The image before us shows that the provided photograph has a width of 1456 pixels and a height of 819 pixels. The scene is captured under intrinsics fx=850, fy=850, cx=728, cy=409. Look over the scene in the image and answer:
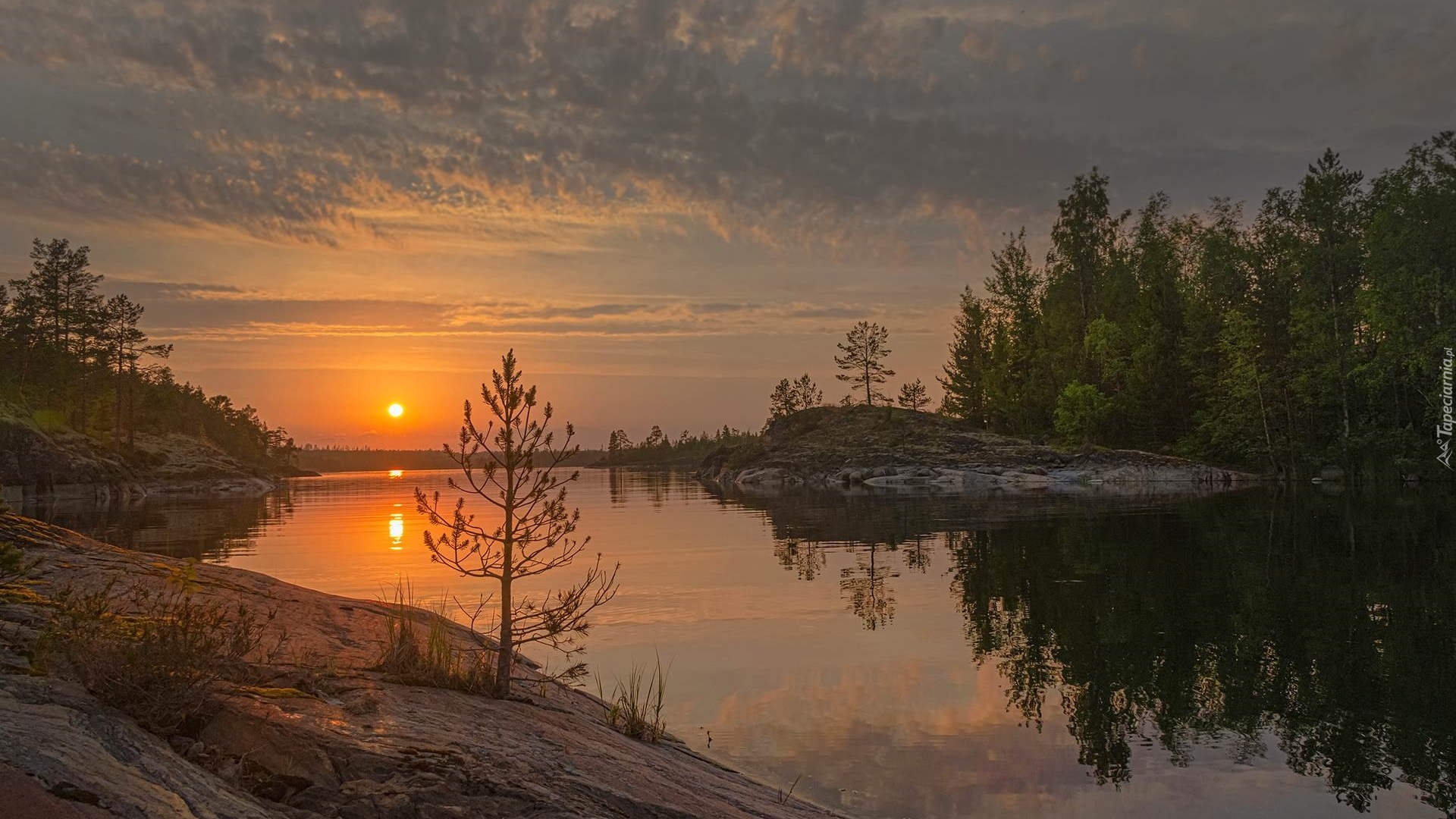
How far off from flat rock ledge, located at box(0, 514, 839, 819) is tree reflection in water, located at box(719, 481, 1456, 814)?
5.41m

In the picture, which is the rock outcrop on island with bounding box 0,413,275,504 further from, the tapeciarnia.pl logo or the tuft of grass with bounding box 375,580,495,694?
the tapeciarnia.pl logo

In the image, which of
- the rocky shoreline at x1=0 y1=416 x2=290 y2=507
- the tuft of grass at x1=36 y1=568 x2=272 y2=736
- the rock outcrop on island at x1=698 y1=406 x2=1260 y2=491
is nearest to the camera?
the tuft of grass at x1=36 y1=568 x2=272 y2=736

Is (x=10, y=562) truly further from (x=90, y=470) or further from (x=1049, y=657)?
(x=90, y=470)

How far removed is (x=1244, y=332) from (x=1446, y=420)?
20554 mm

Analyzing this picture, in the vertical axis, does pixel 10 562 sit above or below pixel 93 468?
below

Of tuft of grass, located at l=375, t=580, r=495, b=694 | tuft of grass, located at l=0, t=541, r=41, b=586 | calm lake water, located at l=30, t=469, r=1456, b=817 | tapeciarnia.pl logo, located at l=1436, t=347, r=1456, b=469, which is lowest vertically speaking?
calm lake water, located at l=30, t=469, r=1456, b=817

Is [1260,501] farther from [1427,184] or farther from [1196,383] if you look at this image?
[1196,383]

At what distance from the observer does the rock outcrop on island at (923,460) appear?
75688 mm

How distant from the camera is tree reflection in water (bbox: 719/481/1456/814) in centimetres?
1012

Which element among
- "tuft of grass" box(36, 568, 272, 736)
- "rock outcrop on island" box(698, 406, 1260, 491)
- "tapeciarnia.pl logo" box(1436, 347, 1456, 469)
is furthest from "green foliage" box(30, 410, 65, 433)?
"tapeciarnia.pl logo" box(1436, 347, 1456, 469)

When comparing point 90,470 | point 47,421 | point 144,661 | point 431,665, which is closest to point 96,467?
point 90,470

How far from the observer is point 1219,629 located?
629 inches

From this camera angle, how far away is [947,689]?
497 inches

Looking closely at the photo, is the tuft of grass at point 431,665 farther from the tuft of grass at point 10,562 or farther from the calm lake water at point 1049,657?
the tuft of grass at point 10,562
